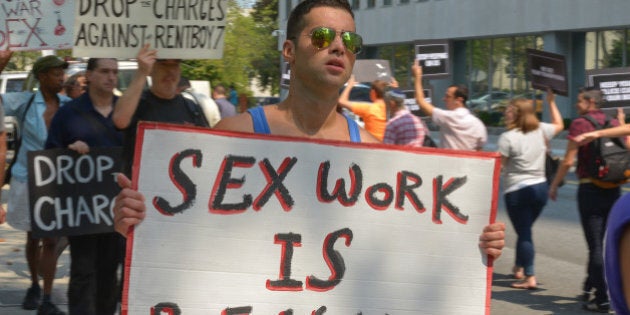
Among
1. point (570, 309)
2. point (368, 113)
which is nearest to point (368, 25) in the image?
point (368, 113)

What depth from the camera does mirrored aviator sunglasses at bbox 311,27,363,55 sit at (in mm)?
3492

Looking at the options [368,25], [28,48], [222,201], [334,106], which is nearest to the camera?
[222,201]

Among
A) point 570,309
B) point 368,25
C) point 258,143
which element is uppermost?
point 368,25

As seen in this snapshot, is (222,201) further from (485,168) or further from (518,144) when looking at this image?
(518,144)

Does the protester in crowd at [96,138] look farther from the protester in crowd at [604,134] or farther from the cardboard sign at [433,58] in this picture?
the cardboard sign at [433,58]

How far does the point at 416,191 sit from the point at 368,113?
961 centimetres

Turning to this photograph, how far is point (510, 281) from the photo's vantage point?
10391 mm

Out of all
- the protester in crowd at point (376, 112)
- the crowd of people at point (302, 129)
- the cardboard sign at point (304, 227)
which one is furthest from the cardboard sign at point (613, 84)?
the cardboard sign at point (304, 227)

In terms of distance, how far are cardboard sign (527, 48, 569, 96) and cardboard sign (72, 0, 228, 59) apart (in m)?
5.94

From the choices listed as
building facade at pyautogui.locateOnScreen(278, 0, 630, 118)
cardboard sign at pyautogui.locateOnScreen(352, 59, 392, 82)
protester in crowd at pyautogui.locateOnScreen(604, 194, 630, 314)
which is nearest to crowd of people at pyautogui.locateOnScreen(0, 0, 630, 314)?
protester in crowd at pyautogui.locateOnScreen(604, 194, 630, 314)

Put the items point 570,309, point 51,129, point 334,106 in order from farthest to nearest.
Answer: point 570,309 → point 51,129 → point 334,106

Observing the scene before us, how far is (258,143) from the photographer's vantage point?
3.40 metres

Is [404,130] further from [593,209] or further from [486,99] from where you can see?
[486,99]

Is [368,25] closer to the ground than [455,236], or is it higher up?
higher up
